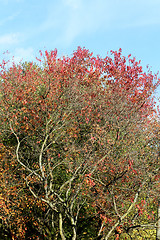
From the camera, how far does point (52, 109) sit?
18.5 m

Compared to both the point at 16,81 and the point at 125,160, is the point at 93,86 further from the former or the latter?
the point at 125,160

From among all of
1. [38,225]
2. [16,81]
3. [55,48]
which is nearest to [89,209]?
[38,225]

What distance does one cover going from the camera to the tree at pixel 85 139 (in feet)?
48.5

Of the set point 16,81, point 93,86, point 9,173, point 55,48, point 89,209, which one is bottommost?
point 89,209

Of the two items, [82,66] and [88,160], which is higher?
[82,66]

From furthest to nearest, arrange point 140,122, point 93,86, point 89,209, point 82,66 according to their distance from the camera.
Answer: point 82,66 < point 93,86 < point 89,209 < point 140,122

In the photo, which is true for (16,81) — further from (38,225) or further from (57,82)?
(38,225)

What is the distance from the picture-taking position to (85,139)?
18.8m

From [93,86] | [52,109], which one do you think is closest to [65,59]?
[93,86]

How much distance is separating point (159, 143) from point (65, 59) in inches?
530

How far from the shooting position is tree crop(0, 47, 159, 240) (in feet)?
48.5

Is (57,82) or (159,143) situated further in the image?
(57,82)

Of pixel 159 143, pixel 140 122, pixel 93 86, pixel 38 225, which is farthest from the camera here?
pixel 93 86

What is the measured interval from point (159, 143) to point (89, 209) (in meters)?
6.87
